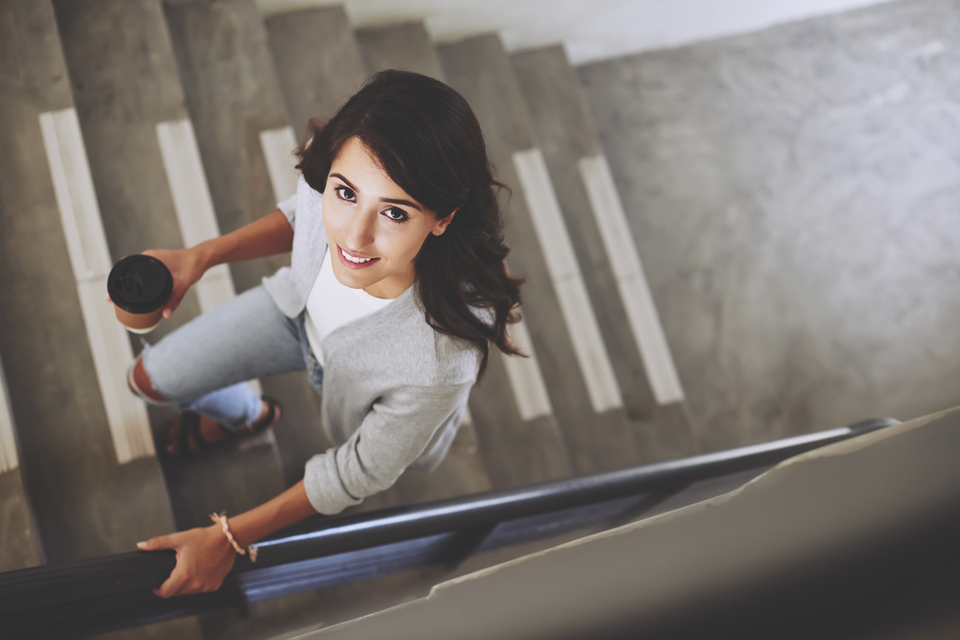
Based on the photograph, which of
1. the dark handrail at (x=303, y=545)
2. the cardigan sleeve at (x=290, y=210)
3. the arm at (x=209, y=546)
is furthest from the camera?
the cardigan sleeve at (x=290, y=210)

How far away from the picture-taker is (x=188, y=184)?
182 centimetres

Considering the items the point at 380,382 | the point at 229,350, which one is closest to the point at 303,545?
the point at 380,382

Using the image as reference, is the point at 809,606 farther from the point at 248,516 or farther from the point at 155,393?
the point at 155,393

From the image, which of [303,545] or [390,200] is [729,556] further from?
[303,545]

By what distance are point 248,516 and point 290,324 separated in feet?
1.33

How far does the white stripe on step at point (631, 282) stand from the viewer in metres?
2.74

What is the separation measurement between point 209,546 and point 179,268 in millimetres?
465

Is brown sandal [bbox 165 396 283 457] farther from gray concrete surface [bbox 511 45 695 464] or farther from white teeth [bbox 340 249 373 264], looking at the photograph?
gray concrete surface [bbox 511 45 695 464]

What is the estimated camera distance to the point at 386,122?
0.74 metres

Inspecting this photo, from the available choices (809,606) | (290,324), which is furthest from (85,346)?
(809,606)

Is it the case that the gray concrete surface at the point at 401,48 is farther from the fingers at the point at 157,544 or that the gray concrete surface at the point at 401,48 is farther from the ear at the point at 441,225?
the fingers at the point at 157,544

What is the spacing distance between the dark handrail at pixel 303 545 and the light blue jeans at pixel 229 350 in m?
0.33

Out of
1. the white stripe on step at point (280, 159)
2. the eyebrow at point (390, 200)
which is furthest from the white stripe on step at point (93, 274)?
the eyebrow at point (390, 200)

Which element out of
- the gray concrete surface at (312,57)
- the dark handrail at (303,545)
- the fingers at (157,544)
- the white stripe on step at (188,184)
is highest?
the gray concrete surface at (312,57)
